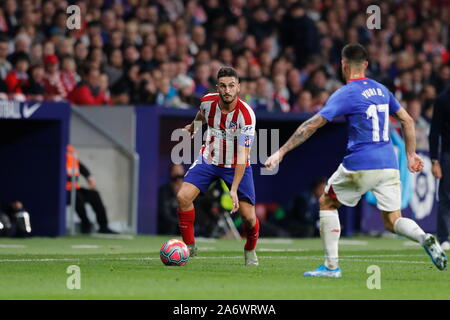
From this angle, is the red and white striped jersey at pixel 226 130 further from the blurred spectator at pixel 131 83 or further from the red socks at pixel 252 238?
the blurred spectator at pixel 131 83

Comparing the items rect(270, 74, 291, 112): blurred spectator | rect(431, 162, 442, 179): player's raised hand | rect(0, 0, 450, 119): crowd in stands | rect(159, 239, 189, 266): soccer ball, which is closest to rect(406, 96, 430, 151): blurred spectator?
rect(0, 0, 450, 119): crowd in stands

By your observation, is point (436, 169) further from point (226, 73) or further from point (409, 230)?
point (409, 230)

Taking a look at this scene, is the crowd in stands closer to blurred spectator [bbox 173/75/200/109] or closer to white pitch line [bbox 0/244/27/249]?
blurred spectator [bbox 173/75/200/109]

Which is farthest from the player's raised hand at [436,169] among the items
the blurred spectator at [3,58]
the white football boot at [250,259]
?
the blurred spectator at [3,58]

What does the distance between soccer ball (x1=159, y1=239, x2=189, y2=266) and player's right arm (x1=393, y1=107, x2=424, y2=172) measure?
100.0 inches

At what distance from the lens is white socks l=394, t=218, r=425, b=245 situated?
9887 millimetres

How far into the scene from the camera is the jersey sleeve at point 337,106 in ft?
32.3

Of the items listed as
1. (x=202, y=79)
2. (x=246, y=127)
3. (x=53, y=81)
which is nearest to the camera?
(x=246, y=127)

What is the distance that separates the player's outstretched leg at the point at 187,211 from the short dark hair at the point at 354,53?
2554 millimetres

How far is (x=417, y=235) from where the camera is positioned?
990 cm

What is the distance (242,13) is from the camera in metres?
24.2

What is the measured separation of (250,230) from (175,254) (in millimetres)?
879

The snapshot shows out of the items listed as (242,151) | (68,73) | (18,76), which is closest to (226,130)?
(242,151)

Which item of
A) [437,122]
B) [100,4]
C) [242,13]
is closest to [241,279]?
[437,122]
